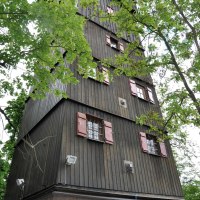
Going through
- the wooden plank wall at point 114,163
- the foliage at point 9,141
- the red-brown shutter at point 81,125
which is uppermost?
the foliage at point 9,141

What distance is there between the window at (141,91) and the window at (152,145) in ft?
8.07

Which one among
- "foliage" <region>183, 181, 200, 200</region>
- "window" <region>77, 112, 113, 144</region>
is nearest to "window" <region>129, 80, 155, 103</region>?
"window" <region>77, 112, 113, 144</region>

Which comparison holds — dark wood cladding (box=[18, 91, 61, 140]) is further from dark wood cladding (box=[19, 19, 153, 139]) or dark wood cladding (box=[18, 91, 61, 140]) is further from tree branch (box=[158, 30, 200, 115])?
tree branch (box=[158, 30, 200, 115])

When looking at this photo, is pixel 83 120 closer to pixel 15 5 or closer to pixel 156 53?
pixel 156 53

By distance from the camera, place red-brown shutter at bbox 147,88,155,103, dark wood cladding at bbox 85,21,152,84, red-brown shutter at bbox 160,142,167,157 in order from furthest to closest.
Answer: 1. red-brown shutter at bbox 147,88,155,103
2. dark wood cladding at bbox 85,21,152,84
3. red-brown shutter at bbox 160,142,167,157

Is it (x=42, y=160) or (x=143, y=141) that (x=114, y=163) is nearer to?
(x=143, y=141)

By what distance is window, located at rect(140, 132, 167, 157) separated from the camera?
1262 centimetres

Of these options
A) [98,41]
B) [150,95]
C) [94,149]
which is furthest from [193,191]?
[98,41]

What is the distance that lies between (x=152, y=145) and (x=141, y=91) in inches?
135

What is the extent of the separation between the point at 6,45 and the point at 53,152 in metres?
4.25

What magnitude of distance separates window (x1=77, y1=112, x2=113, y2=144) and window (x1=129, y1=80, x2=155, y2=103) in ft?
11.7

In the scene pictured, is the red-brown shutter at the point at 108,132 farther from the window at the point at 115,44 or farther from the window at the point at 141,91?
the window at the point at 115,44

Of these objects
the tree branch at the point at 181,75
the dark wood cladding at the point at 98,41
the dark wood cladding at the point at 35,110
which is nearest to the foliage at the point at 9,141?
the dark wood cladding at the point at 35,110

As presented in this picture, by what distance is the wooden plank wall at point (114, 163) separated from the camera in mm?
9367
